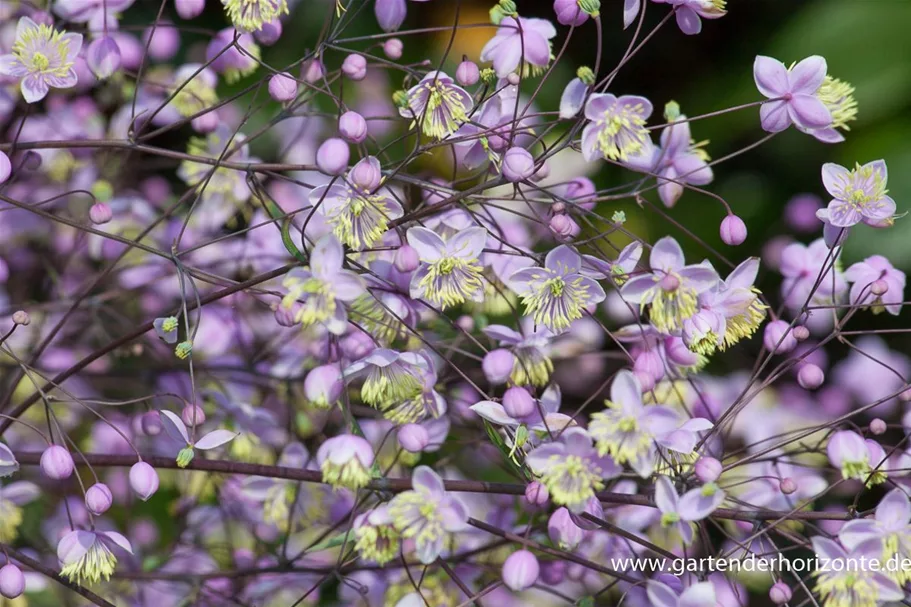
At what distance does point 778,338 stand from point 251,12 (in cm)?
44

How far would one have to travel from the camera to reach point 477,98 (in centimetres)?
65

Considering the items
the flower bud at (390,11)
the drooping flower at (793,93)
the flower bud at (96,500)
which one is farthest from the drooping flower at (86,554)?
the drooping flower at (793,93)

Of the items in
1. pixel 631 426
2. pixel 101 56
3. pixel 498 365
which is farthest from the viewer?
pixel 101 56

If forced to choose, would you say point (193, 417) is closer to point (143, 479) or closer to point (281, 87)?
point (143, 479)

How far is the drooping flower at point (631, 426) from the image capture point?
546 millimetres

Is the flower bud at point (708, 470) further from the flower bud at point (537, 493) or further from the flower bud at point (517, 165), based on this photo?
the flower bud at point (517, 165)

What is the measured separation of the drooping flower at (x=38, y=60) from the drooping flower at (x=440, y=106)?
259 mm

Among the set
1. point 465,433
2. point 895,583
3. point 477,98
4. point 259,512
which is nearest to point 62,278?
point 259,512

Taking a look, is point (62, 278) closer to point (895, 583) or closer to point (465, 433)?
point (465, 433)

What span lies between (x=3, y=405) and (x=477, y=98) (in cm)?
42

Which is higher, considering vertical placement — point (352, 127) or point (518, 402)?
point (352, 127)

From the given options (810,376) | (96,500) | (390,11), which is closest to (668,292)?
(810,376)

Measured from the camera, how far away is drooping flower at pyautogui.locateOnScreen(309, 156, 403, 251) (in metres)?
0.59

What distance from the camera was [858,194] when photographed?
0.64 metres
